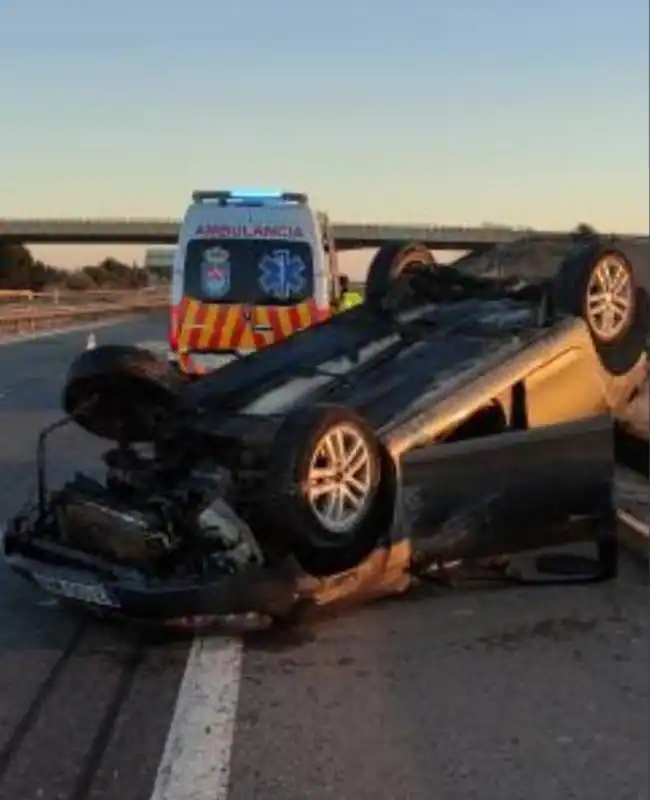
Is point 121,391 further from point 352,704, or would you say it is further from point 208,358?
point 208,358

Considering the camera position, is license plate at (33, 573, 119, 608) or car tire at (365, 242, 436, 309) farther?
car tire at (365, 242, 436, 309)

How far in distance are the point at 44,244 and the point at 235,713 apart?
600cm

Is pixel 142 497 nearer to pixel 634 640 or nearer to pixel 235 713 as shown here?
pixel 235 713

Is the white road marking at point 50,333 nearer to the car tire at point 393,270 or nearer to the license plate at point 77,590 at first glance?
the car tire at point 393,270

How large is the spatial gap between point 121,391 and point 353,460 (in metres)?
1.39

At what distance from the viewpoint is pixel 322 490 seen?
5805 millimetres

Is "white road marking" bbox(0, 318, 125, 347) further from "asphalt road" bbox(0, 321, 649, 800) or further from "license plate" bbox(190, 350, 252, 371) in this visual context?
"asphalt road" bbox(0, 321, 649, 800)

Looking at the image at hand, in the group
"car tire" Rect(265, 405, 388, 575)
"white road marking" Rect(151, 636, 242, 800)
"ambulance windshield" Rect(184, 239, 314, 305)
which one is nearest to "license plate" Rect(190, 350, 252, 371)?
"ambulance windshield" Rect(184, 239, 314, 305)

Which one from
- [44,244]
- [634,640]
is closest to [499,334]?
[634,640]

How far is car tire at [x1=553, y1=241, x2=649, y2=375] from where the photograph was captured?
7.32 metres

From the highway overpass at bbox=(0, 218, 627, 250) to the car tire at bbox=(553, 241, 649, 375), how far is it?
1.77m

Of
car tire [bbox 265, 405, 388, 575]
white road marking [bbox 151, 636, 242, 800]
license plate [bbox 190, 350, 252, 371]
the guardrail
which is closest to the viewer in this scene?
white road marking [bbox 151, 636, 242, 800]

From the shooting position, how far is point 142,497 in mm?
6086

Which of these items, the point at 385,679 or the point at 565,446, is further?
the point at 565,446
